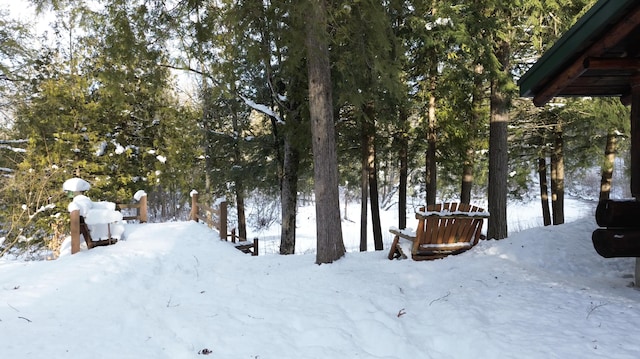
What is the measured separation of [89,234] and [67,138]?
8118mm

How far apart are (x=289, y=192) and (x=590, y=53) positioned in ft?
26.5

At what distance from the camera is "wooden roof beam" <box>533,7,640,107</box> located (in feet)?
10.5

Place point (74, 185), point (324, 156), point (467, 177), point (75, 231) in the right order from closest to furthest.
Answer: point (324, 156), point (75, 231), point (74, 185), point (467, 177)

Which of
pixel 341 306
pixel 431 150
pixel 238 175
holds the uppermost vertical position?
pixel 431 150

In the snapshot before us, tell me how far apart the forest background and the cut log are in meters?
4.10

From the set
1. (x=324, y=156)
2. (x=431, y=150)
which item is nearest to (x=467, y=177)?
(x=431, y=150)

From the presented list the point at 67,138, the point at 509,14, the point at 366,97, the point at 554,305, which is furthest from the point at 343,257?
the point at 67,138

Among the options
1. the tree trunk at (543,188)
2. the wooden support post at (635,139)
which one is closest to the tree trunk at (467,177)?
the tree trunk at (543,188)

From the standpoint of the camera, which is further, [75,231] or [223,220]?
[223,220]

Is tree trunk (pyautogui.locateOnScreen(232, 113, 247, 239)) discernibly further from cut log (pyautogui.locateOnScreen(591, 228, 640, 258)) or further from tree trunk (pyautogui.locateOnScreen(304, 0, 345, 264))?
cut log (pyautogui.locateOnScreen(591, 228, 640, 258))

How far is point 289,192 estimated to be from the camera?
10742 millimetres

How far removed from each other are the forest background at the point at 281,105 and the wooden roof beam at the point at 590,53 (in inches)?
112

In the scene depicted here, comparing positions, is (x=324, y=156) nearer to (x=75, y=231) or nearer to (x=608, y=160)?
(x=75, y=231)

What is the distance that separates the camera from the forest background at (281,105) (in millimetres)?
7496
